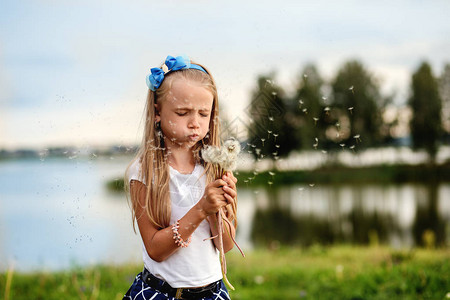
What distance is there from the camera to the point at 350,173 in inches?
760

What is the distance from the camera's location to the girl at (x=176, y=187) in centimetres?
179

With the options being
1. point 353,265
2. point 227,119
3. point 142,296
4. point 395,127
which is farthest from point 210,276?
point 395,127

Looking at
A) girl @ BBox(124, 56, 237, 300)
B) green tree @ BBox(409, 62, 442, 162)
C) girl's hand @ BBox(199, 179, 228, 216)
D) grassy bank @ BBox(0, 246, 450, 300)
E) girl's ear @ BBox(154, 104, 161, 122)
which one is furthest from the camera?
green tree @ BBox(409, 62, 442, 162)

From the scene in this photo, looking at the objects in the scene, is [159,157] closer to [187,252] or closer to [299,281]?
[187,252]

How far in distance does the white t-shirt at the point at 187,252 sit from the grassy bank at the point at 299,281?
181 centimetres

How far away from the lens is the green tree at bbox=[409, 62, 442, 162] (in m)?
18.3

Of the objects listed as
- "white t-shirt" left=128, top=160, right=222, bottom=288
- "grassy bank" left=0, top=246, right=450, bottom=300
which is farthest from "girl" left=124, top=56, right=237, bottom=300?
"grassy bank" left=0, top=246, right=450, bottom=300

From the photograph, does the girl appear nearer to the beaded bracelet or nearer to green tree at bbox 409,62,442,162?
the beaded bracelet

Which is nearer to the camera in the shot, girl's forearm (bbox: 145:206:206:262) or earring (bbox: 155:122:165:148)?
girl's forearm (bbox: 145:206:206:262)

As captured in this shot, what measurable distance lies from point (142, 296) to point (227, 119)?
0.84 meters

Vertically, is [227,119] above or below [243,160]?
above

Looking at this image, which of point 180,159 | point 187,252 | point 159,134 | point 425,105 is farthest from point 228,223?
point 425,105

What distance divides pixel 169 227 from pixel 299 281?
9.87ft

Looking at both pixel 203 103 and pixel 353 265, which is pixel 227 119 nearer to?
pixel 203 103
